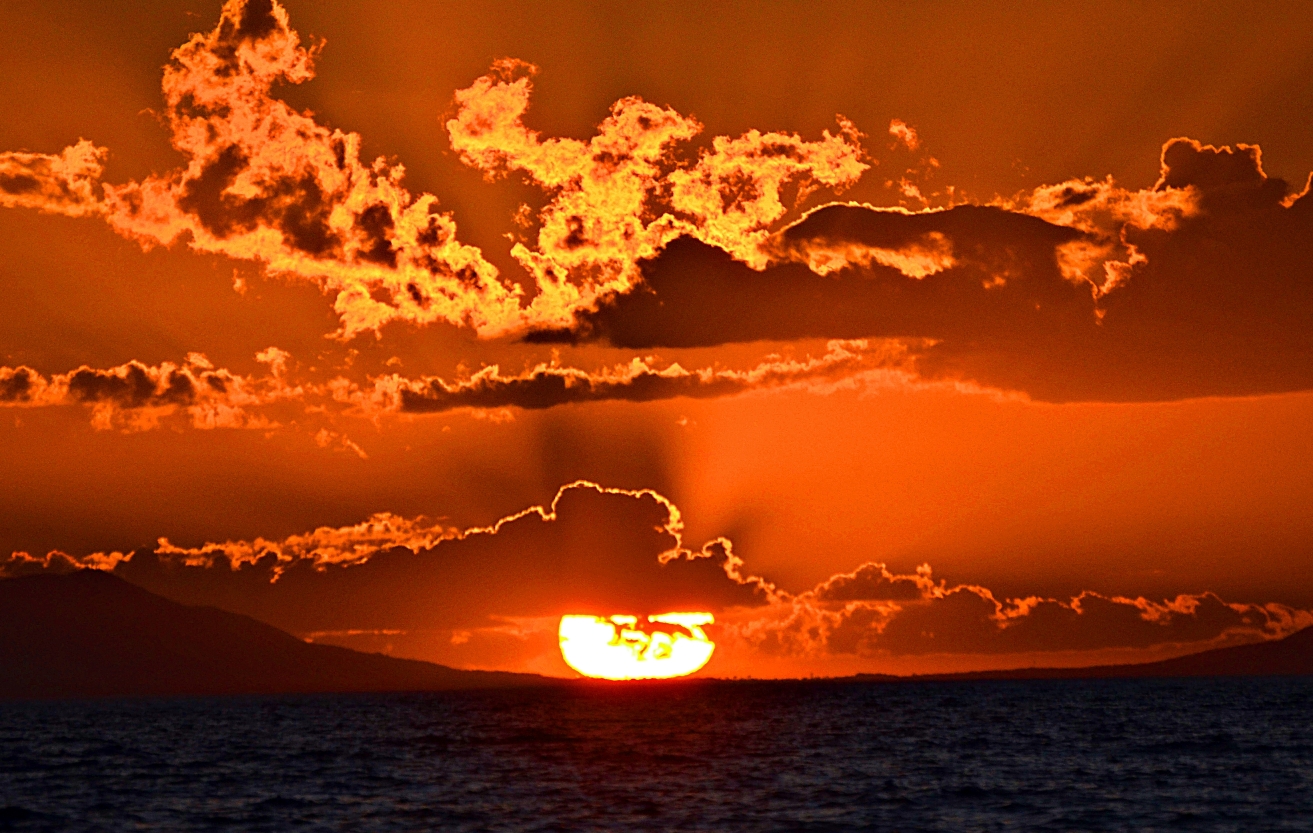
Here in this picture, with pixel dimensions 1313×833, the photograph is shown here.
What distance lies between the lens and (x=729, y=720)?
199 meters

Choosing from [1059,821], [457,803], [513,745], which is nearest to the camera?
[1059,821]

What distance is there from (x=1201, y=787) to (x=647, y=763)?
3872 cm

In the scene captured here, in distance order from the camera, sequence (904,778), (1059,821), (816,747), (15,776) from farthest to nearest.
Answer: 1. (816,747)
2. (15,776)
3. (904,778)
4. (1059,821)

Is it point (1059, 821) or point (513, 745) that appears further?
point (513, 745)

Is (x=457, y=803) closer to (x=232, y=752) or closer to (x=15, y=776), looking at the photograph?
(x=15, y=776)

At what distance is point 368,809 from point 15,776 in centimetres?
3853

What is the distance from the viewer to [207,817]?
251 ft

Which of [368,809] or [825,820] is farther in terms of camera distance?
[368,809]

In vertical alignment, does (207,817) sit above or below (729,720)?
below

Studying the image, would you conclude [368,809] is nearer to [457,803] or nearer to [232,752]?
[457,803]

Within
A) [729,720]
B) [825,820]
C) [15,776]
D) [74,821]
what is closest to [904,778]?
[825,820]

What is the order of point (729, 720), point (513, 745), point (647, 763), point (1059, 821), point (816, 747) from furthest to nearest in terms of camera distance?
point (729, 720) < point (513, 745) < point (816, 747) < point (647, 763) < point (1059, 821)

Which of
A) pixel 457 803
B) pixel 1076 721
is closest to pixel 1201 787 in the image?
pixel 457 803

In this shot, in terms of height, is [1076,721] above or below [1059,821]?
above
